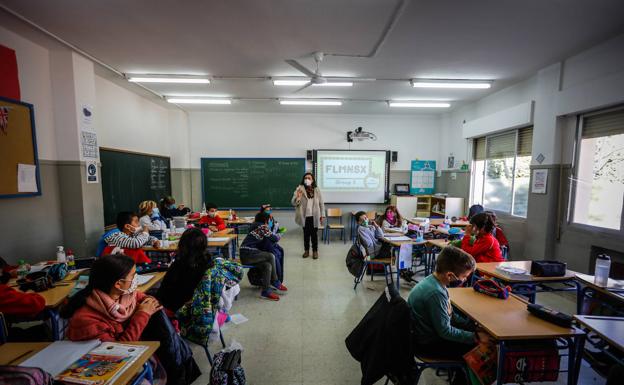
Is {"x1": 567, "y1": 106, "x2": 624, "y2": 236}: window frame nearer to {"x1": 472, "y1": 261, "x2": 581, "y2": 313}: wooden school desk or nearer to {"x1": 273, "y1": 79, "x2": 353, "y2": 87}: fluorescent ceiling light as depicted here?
{"x1": 472, "y1": 261, "x2": 581, "y2": 313}: wooden school desk

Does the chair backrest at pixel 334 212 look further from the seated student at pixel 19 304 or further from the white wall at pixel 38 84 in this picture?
the seated student at pixel 19 304

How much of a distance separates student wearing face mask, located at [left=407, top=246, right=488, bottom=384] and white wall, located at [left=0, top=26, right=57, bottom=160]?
4790mm

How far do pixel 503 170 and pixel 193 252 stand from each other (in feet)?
19.2

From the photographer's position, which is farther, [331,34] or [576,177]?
[576,177]

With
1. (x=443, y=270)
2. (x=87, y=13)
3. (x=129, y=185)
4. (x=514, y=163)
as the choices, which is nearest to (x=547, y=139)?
(x=514, y=163)

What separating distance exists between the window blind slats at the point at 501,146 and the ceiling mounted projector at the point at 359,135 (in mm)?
2710

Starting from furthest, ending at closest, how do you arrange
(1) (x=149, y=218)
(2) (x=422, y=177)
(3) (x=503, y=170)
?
(2) (x=422, y=177), (3) (x=503, y=170), (1) (x=149, y=218)

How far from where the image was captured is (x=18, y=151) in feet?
10.0

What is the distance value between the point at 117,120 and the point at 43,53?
147cm

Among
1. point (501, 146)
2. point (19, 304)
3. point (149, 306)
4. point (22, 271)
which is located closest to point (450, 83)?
point (501, 146)

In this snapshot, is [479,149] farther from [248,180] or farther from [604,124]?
[248,180]

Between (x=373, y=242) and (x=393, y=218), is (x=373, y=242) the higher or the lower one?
the lower one

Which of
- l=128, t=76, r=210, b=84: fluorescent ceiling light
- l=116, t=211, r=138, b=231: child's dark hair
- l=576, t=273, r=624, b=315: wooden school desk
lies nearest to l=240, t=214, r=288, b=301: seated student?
l=116, t=211, r=138, b=231: child's dark hair

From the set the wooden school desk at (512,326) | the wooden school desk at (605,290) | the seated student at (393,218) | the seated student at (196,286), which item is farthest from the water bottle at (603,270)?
the seated student at (196,286)
